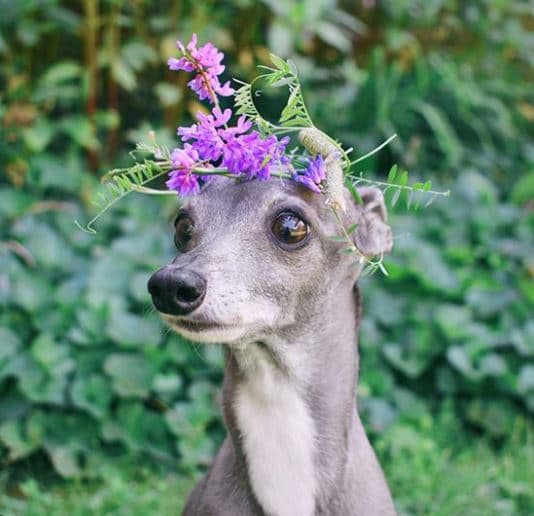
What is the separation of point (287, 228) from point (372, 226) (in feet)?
1.45

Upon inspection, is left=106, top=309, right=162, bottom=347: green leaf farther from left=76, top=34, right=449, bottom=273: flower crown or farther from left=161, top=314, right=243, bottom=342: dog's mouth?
left=161, top=314, right=243, bottom=342: dog's mouth

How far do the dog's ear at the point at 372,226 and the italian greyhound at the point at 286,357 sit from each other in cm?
1

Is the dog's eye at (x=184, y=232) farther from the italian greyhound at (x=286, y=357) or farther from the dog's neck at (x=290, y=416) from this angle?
the dog's neck at (x=290, y=416)

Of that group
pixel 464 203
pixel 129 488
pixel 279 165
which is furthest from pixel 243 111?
pixel 464 203

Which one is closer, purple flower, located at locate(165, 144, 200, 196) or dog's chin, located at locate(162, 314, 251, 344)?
dog's chin, located at locate(162, 314, 251, 344)

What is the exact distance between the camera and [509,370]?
5.07 m

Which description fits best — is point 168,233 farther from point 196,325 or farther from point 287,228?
point 196,325

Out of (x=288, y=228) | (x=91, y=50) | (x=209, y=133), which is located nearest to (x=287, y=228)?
(x=288, y=228)

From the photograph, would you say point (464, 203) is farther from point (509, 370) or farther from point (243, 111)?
point (243, 111)

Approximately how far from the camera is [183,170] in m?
2.65

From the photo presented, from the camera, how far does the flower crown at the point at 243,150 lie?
258 centimetres

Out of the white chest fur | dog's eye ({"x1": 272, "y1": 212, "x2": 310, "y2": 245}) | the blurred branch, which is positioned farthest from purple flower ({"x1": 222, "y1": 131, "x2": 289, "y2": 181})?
the blurred branch

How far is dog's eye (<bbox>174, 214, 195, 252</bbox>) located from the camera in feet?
9.15

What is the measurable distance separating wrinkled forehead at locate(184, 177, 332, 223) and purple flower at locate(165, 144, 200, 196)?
118 mm
